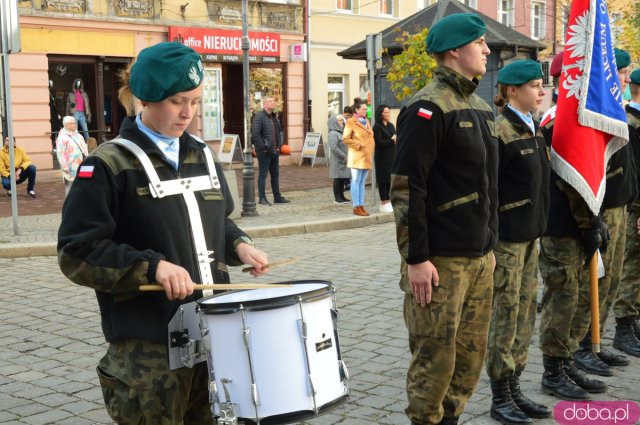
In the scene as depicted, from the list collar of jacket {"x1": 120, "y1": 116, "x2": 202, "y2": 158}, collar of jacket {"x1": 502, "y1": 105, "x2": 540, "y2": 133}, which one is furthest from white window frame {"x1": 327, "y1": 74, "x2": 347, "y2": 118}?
collar of jacket {"x1": 120, "y1": 116, "x2": 202, "y2": 158}

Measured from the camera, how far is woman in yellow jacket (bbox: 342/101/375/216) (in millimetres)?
14891

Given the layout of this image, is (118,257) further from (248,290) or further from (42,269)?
(42,269)

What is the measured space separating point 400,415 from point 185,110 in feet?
8.89

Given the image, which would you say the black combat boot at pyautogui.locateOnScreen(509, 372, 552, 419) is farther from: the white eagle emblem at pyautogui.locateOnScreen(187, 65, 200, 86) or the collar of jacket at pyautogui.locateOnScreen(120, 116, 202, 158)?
the white eagle emblem at pyautogui.locateOnScreen(187, 65, 200, 86)

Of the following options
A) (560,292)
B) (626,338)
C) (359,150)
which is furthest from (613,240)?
(359,150)

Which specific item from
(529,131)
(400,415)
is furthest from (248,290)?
(529,131)

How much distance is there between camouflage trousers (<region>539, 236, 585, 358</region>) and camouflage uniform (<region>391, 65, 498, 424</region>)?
144cm

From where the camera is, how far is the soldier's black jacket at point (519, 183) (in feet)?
16.2

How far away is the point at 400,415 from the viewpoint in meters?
5.06

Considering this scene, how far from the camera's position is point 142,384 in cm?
296

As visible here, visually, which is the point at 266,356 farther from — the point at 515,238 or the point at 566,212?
the point at 566,212

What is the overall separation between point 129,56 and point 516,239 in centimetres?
2051

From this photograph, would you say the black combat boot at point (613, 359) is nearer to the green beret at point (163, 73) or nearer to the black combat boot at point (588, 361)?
the black combat boot at point (588, 361)

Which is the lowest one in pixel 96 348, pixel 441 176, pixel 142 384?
pixel 96 348
